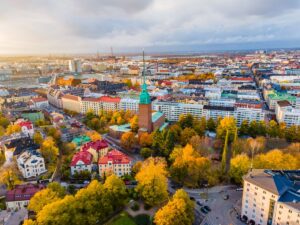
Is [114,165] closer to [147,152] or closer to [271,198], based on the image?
[147,152]

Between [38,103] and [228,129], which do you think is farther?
[38,103]

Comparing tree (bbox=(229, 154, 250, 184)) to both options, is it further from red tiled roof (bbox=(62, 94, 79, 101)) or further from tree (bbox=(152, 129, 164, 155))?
red tiled roof (bbox=(62, 94, 79, 101))

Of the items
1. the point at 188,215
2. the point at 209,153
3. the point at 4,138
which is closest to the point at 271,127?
the point at 209,153

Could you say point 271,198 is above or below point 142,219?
above

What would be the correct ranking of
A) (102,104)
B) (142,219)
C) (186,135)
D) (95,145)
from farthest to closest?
(102,104) < (186,135) < (95,145) < (142,219)

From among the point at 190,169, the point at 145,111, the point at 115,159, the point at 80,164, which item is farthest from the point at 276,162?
the point at 80,164

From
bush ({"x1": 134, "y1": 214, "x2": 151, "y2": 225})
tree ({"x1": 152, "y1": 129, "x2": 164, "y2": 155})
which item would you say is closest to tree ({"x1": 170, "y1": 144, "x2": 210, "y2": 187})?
tree ({"x1": 152, "y1": 129, "x2": 164, "y2": 155})
